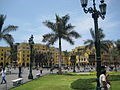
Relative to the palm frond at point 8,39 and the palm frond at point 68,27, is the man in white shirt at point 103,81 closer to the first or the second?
the palm frond at point 68,27

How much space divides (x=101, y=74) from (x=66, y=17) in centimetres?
2348

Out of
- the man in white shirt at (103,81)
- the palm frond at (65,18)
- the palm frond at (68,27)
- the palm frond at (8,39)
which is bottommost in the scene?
the man in white shirt at (103,81)

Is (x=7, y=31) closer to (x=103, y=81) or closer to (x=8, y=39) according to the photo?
(x=8, y=39)

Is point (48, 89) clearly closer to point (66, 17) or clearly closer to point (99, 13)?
point (99, 13)

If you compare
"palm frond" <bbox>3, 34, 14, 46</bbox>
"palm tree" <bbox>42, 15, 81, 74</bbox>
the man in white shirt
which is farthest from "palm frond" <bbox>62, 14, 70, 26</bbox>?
the man in white shirt

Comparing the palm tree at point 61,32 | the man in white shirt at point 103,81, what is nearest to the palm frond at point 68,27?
the palm tree at point 61,32

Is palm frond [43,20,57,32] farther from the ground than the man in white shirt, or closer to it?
farther from the ground

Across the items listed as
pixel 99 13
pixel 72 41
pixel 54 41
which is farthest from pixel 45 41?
pixel 99 13

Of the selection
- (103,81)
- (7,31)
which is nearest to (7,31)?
(7,31)

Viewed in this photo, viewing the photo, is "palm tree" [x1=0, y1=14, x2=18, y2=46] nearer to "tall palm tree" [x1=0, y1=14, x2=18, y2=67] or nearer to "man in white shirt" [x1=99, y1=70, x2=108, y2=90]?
"tall palm tree" [x1=0, y1=14, x2=18, y2=67]

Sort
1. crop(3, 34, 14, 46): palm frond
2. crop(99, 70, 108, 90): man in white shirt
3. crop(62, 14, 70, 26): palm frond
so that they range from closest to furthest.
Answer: crop(99, 70, 108, 90): man in white shirt
crop(3, 34, 14, 46): palm frond
crop(62, 14, 70, 26): palm frond

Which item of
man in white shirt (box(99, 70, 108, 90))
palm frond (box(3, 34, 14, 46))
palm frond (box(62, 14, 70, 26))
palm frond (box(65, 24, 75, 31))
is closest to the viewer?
man in white shirt (box(99, 70, 108, 90))

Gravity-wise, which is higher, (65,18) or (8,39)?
(65,18)

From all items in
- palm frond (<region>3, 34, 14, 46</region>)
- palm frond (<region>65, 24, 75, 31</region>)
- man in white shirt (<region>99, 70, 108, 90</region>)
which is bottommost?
man in white shirt (<region>99, 70, 108, 90</region>)
